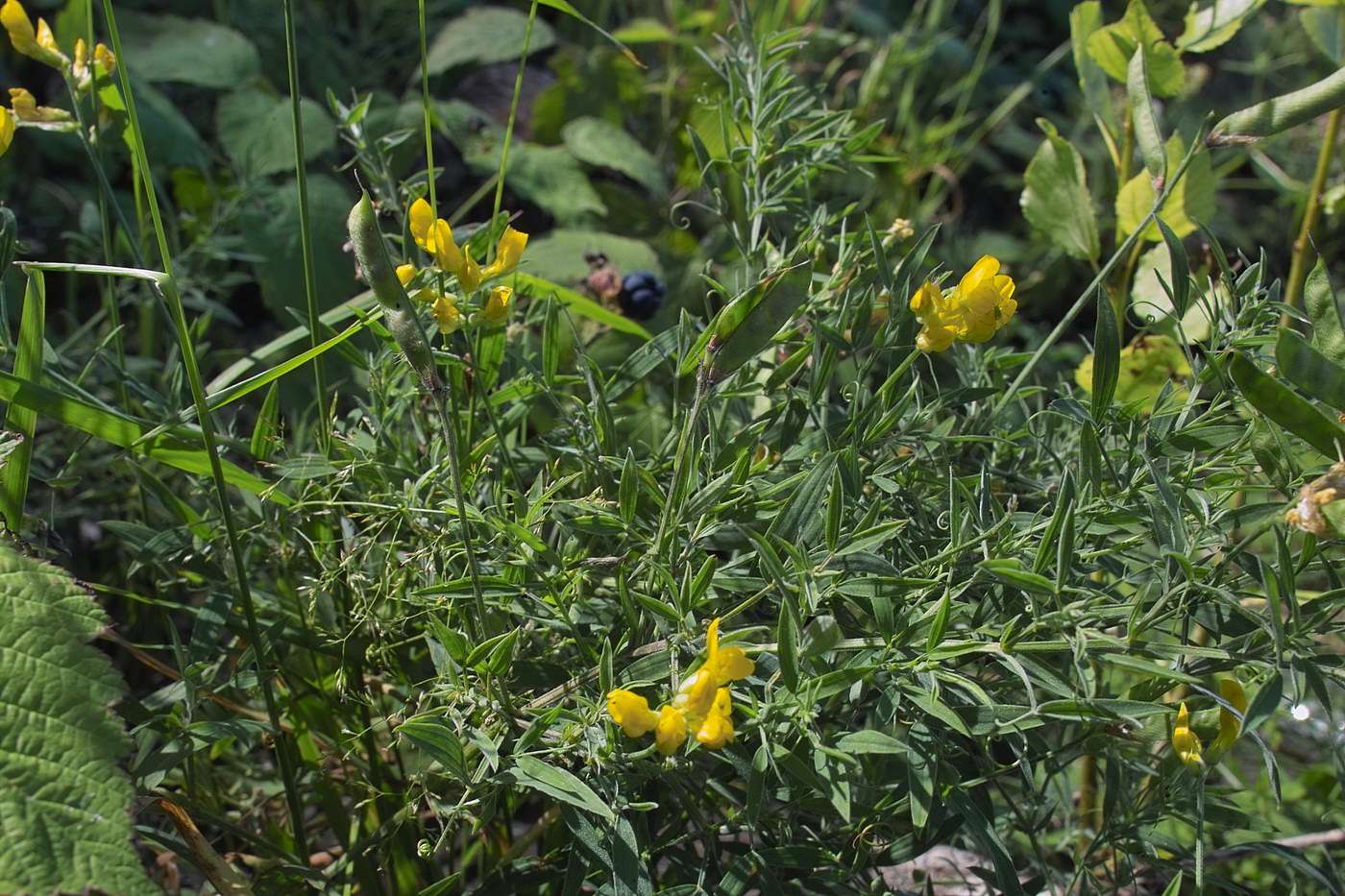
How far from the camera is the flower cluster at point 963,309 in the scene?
0.74 m

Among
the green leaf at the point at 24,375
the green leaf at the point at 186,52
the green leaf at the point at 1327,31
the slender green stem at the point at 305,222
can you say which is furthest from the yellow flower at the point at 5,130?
the green leaf at the point at 1327,31

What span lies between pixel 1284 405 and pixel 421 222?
1.83 ft

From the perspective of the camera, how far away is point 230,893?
0.80 m

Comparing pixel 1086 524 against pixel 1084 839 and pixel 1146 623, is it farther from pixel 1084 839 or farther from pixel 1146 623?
pixel 1084 839

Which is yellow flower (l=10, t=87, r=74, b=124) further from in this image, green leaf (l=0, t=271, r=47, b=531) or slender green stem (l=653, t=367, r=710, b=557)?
slender green stem (l=653, t=367, r=710, b=557)

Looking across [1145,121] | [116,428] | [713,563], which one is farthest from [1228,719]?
[116,428]

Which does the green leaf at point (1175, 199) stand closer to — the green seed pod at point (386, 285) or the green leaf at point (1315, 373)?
the green leaf at point (1315, 373)

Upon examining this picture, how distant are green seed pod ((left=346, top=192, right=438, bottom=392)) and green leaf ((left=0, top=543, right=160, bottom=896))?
296 millimetres

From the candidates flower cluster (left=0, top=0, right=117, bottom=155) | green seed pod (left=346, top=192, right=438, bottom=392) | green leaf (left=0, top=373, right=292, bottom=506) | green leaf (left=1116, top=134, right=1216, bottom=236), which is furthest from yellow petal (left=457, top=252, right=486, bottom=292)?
green leaf (left=1116, top=134, right=1216, bottom=236)

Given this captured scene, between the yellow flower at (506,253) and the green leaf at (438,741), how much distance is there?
0.32 metres

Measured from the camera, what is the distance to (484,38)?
212cm

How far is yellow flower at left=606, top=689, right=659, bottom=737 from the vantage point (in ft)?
1.99

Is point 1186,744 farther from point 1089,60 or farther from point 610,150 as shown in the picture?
point 610,150

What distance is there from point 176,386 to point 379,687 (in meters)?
0.32
